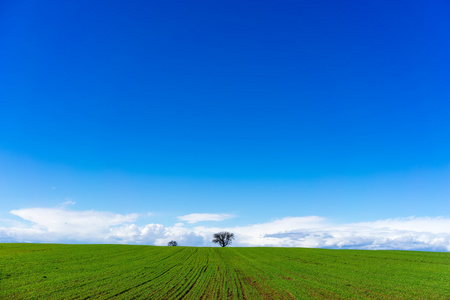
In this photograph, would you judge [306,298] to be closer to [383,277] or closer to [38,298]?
[383,277]

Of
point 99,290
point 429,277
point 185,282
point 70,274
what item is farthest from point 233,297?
point 429,277

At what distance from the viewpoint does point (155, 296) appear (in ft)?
72.1

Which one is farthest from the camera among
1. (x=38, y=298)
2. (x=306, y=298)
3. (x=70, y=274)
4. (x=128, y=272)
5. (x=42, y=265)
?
(x=42, y=265)

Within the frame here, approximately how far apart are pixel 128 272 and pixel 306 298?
73.8 feet

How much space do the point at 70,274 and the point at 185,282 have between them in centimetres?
1421

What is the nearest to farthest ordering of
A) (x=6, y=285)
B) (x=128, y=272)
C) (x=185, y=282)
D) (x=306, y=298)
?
(x=306, y=298)
(x=6, y=285)
(x=185, y=282)
(x=128, y=272)

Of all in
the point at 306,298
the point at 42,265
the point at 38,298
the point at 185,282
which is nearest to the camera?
the point at 38,298

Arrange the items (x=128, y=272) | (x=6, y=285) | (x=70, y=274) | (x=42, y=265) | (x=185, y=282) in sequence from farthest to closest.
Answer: (x=42, y=265)
(x=128, y=272)
(x=70, y=274)
(x=185, y=282)
(x=6, y=285)

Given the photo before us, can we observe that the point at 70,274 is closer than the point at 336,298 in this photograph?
No

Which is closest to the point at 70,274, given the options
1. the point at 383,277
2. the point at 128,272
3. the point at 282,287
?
the point at 128,272

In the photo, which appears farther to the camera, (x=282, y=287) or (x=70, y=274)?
(x=70, y=274)

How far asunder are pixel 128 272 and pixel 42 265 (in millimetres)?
13353

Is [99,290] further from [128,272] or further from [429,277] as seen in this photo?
[429,277]

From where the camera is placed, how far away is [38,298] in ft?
67.6
